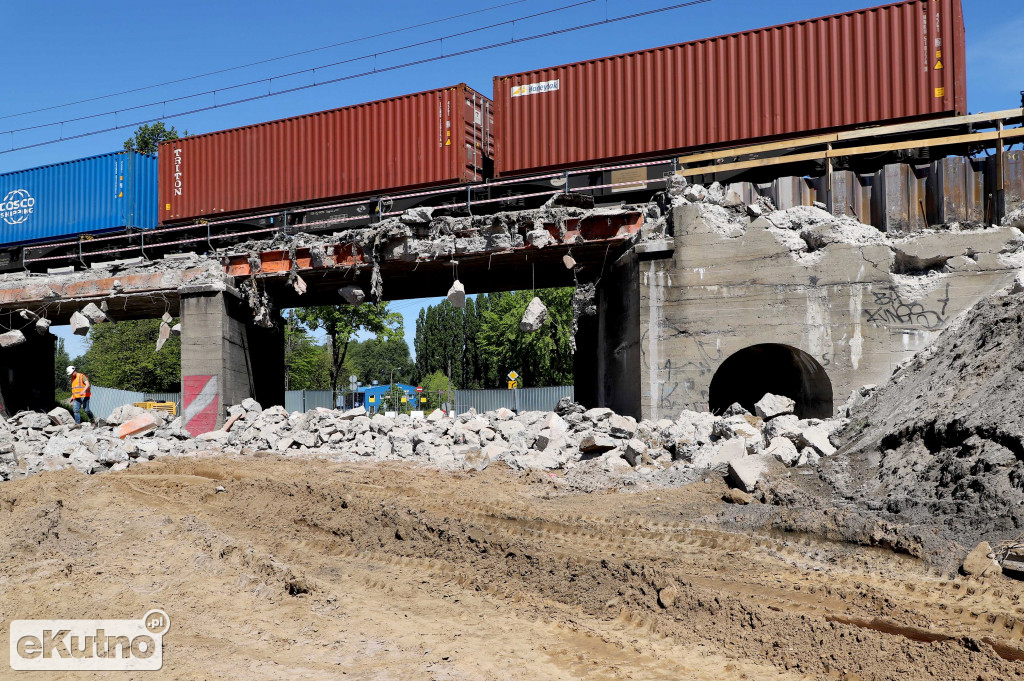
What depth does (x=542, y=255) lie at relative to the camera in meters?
14.1

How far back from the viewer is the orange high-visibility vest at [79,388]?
50.4 ft

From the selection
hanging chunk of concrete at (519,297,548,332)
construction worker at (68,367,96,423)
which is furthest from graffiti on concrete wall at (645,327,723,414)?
construction worker at (68,367,96,423)

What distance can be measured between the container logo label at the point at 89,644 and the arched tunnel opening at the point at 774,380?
9.54m

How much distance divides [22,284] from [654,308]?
1453cm

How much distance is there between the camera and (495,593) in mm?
4754

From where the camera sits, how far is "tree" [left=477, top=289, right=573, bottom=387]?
130 feet

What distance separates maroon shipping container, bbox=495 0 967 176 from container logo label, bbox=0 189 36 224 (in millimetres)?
12851

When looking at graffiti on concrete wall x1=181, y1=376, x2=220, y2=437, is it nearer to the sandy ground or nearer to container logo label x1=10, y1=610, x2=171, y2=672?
the sandy ground

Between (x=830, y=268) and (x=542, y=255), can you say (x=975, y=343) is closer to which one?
(x=830, y=268)

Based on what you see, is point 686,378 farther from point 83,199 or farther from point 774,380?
point 83,199

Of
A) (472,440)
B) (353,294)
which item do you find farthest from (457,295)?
(472,440)

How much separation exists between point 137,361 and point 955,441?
4318cm

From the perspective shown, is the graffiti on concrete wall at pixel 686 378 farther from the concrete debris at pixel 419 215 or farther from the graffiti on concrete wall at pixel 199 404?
the graffiti on concrete wall at pixel 199 404

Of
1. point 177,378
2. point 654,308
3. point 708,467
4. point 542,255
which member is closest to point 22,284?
point 542,255
